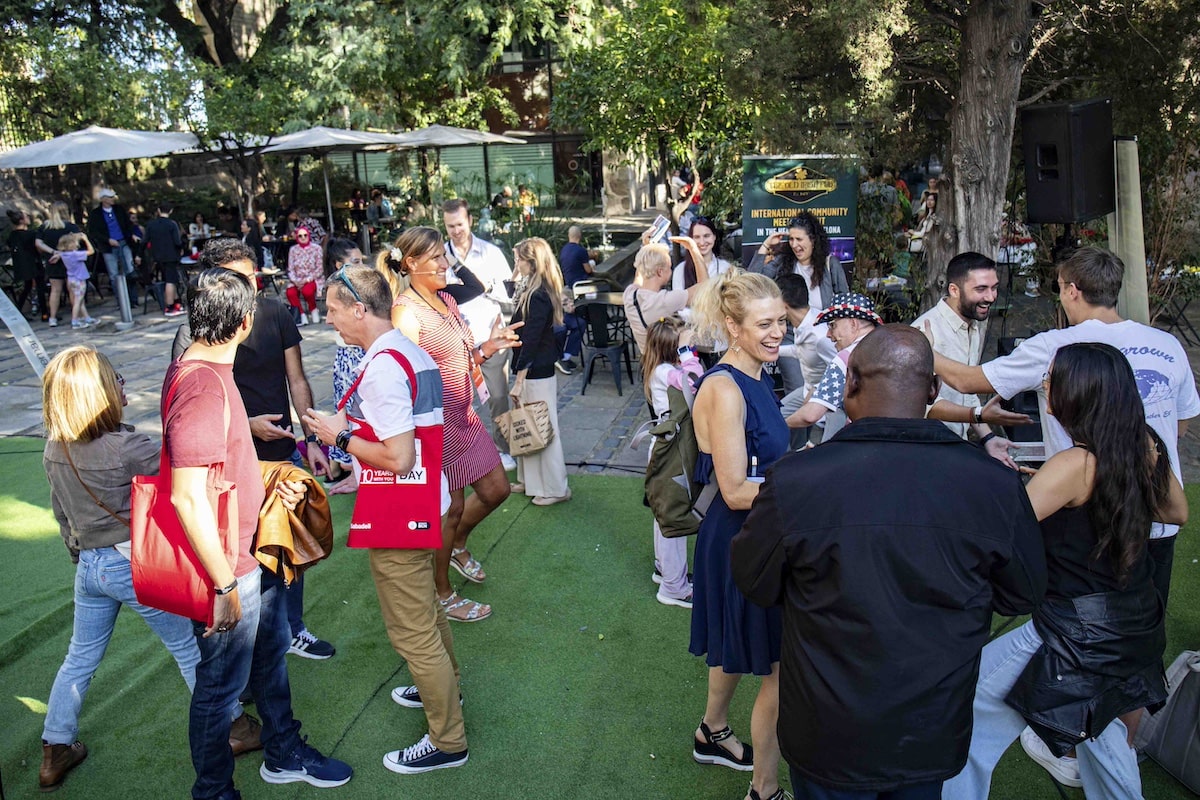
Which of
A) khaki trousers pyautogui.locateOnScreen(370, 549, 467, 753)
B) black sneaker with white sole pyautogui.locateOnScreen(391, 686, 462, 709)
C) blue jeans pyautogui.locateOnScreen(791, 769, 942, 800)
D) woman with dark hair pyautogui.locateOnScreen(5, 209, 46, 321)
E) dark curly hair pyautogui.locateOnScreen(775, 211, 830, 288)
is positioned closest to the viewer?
blue jeans pyautogui.locateOnScreen(791, 769, 942, 800)

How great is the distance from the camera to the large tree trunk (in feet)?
21.1

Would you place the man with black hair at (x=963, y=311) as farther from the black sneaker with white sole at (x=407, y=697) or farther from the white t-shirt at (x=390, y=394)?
the black sneaker with white sole at (x=407, y=697)

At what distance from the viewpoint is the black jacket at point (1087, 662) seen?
8.46ft

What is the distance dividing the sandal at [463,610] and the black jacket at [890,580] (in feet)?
8.70

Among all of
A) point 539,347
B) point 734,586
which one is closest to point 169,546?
point 734,586

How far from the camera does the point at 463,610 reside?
4.58m

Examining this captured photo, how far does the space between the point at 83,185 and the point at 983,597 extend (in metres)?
20.5

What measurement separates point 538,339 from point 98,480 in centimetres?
297

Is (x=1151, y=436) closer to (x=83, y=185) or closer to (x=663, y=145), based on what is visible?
(x=663, y=145)

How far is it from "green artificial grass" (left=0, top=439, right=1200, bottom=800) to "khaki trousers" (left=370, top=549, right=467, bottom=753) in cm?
38

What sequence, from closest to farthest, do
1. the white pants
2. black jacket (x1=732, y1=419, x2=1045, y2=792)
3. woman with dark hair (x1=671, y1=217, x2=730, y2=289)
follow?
black jacket (x1=732, y1=419, x2=1045, y2=792) < the white pants < woman with dark hair (x1=671, y1=217, x2=730, y2=289)

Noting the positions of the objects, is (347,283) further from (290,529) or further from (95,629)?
(95,629)

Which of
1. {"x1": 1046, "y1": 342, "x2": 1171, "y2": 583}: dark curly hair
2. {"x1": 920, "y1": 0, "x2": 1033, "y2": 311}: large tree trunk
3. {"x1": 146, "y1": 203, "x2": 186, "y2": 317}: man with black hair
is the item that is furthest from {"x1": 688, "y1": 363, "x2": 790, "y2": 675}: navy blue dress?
{"x1": 146, "y1": 203, "x2": 186, "y2": 317}: man with black hair

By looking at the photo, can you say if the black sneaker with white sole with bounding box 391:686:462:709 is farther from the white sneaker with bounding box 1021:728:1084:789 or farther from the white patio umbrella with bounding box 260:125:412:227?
the white patio umbrella with bounding box 260:125:412:227
